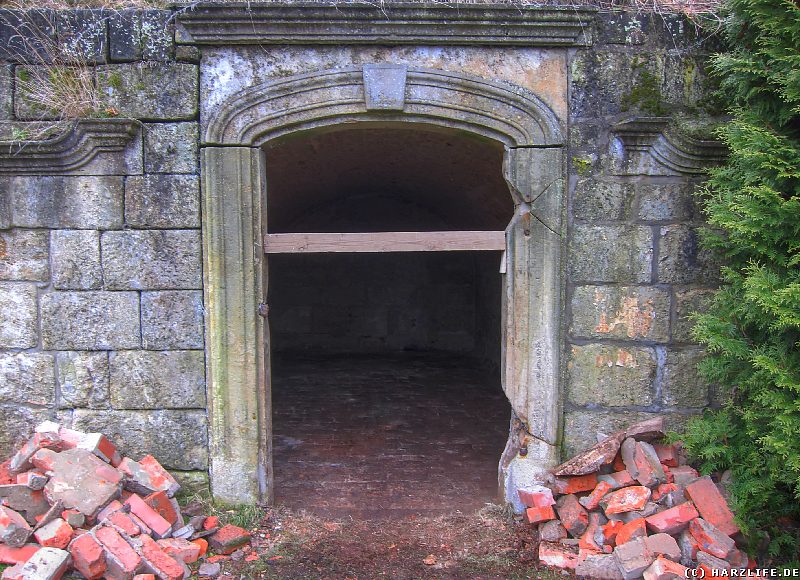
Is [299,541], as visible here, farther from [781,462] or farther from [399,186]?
[399,186]

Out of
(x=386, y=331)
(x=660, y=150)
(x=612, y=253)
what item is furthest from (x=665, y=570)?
(x=386, y=331)

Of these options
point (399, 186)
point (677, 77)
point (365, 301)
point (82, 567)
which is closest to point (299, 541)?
point (82, 567)

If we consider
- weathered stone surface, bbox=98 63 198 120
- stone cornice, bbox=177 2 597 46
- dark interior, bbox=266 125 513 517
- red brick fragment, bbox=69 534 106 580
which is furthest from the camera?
dark interior, bbox=266 125 513 517

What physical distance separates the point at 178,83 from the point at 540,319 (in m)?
2.57

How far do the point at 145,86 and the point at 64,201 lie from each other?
0.83 meters

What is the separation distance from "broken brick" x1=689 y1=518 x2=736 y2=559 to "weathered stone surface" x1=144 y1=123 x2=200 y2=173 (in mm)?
3453

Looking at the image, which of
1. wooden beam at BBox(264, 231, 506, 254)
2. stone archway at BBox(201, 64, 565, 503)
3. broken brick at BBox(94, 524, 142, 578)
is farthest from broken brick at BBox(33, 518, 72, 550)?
wooden beam at BBox(264, 231, 506, 254)

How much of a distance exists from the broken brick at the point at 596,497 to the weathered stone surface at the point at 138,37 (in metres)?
3.53

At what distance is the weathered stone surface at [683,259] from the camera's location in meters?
3.53

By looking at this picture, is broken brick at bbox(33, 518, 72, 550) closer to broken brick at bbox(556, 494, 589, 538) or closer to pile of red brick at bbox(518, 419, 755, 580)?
pile of red brick at bbox(518, 419, 755, 580)

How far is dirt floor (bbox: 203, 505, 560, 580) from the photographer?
10.5ft

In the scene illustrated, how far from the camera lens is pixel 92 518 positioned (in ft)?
10.1

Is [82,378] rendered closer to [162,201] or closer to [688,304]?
[162,201]

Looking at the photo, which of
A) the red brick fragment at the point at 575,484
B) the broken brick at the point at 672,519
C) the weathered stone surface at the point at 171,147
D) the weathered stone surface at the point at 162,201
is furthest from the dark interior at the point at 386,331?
the broken brick at the point at 672,519
